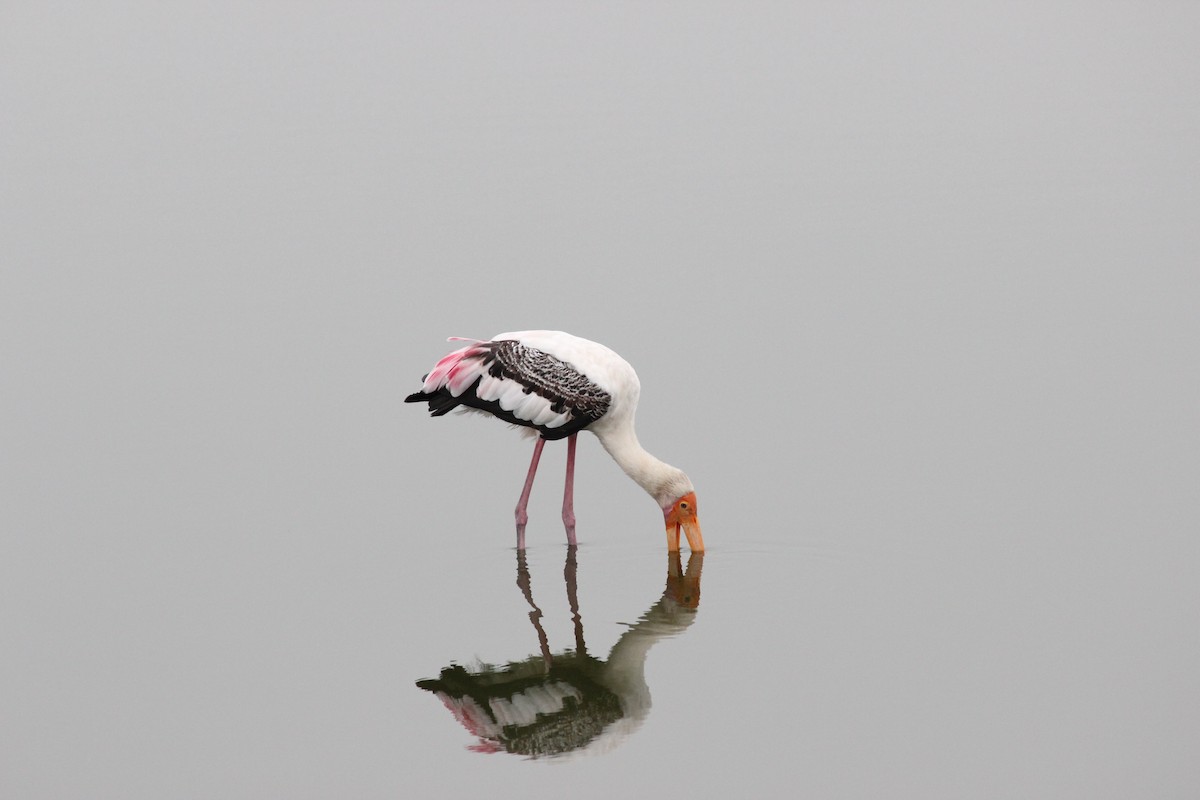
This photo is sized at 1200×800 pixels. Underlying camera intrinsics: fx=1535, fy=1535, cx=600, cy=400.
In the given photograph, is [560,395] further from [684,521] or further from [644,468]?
[684,521]

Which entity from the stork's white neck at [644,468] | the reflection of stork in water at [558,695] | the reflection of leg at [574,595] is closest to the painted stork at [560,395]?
the stork's white neck at [644,468]

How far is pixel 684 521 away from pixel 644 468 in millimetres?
618

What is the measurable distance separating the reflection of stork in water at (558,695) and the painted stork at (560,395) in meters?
2.33

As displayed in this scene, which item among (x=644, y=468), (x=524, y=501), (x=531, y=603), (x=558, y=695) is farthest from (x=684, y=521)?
(x=558, y=695)

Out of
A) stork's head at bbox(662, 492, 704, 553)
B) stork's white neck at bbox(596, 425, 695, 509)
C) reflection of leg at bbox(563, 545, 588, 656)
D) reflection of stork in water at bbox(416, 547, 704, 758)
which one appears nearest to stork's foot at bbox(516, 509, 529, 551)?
reflection of leg at bbox(563, 545, 588, 656)

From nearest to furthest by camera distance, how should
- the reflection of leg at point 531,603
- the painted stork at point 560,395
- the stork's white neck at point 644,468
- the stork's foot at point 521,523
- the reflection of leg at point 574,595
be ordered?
the reflection of leg at point 531,603
the reflection of leg at point 574,595
the painted stork at point 560,395
the stork's white neck at point 644,468
the stork's foot at point 521,523

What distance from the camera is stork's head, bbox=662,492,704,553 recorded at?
14203 mm

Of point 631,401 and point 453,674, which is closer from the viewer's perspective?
point 453,674

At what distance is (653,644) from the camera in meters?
11.3

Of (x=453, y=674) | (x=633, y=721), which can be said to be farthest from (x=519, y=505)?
(x=633, y=721)

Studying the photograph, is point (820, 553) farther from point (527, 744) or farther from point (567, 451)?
point (527, 744)

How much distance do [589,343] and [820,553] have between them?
9.37ft

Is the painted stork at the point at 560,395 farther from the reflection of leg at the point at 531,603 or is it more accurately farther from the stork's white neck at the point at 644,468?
the reflection of leg at the point at 531,603

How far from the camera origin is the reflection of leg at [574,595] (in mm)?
11422
